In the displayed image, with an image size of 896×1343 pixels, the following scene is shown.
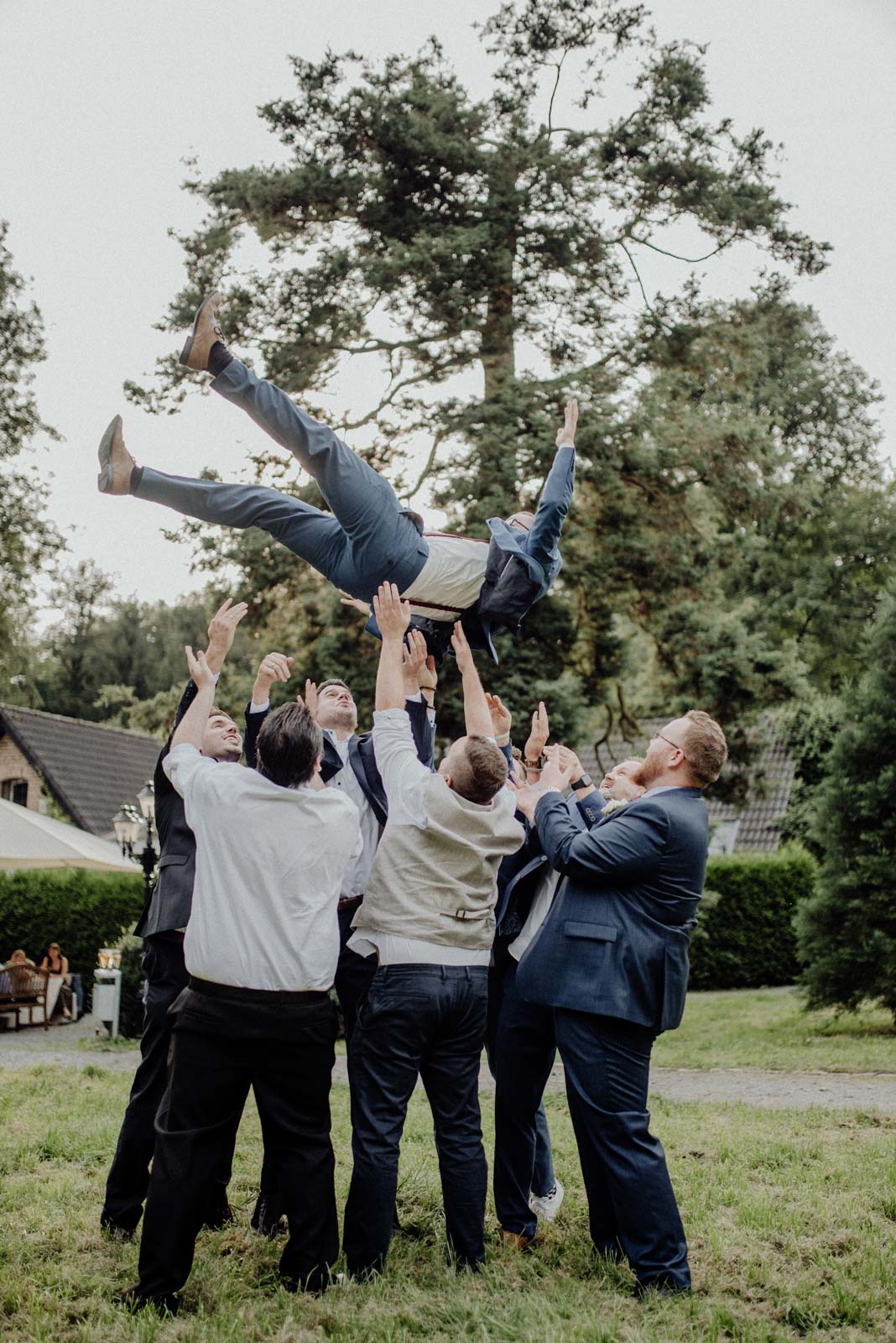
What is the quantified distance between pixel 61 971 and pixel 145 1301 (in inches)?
549

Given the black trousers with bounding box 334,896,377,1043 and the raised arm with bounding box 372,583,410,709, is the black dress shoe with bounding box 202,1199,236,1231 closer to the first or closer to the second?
the black trousers with bounding box 334,896,377,1043

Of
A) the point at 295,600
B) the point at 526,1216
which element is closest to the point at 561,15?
the point at 295,600

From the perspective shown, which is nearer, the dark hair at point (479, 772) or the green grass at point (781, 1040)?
the dark hair at point (479, 772)

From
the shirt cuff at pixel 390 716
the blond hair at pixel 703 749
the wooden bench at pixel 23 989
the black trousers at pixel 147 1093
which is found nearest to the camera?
the blond hair at pixel 703 749

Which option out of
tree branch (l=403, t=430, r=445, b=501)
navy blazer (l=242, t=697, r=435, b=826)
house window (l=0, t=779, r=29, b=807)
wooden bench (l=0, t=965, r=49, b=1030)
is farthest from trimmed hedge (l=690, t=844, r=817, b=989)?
house window (l=0, t=779, r=29, b=807)

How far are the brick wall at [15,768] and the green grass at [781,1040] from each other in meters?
17.4

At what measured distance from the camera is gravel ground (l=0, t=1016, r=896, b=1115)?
854 centimetres

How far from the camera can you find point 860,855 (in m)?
12.1

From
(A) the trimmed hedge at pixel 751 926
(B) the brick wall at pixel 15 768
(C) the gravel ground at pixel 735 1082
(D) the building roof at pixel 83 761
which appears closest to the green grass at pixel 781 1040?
(C) the gravel ground at pixel 735 1082

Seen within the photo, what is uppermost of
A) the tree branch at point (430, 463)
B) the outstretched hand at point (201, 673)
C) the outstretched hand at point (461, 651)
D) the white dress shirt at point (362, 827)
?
the tree branch at point (430, 463)

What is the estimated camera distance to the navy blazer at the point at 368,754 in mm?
4789

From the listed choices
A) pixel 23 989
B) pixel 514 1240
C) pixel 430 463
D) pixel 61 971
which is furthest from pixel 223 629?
pixel 61 971

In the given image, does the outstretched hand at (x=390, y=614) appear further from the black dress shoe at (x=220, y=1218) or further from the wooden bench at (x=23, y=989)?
the wooden bench at (x=23, y=989)

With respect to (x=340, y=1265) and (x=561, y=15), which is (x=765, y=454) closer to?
(x=561, y=15)
